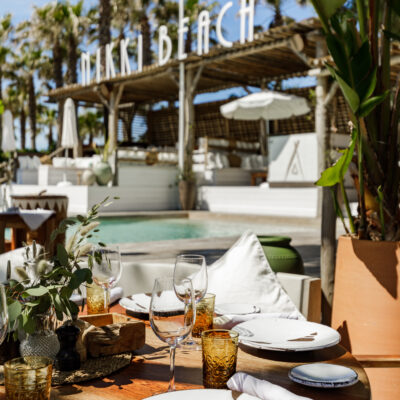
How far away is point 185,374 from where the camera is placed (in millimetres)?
1047

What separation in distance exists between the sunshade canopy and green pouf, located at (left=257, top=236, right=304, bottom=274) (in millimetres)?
9500

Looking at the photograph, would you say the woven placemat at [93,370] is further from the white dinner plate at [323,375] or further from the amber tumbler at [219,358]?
the white dinner plate at [323,375]

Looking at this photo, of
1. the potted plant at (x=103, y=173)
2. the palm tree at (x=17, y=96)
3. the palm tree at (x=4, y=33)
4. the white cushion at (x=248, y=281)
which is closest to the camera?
the white cushion at (x=248, y=281)

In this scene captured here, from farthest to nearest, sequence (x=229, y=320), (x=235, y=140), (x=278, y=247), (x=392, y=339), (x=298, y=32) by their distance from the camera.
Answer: (x=235, y=140) < (x=298, y=32) < (x=278, y=247) < (x=392, y=339) < (x=229, y=320)

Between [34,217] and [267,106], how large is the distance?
8.68 m

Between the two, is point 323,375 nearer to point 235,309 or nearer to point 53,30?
point 235,309

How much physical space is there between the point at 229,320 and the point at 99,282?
38 cm

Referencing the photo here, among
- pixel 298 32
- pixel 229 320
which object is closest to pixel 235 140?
pixel 298 32

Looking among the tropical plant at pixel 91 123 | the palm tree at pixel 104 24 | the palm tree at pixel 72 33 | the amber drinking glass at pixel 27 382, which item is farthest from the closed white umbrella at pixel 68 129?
the tropical plant at pixel 91 123

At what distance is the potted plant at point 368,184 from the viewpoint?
5.52 feet

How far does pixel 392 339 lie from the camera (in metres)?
1.68

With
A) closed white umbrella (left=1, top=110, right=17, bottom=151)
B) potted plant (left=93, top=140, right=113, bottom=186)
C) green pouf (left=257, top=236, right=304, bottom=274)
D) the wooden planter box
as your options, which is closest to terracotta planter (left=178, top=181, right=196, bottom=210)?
potted plant (left=93, top=140, right=113, bottom=186)

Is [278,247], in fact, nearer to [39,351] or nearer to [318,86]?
[39,351]

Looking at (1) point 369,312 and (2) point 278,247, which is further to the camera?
(2) point 278,247
